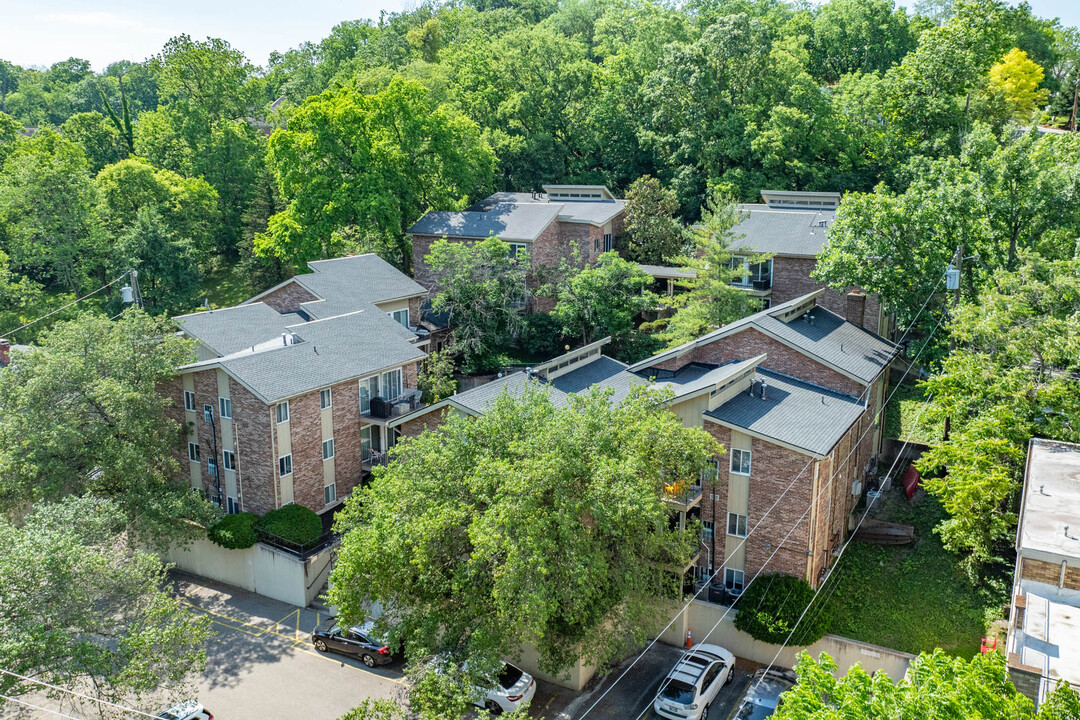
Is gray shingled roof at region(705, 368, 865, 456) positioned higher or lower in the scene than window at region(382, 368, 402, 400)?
higher

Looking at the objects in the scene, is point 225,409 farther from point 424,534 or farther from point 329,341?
point 424,534

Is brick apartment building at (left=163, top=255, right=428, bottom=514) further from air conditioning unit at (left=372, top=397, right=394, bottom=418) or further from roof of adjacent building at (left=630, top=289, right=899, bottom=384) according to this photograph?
roof of adjacent building at (left=630, top=289, right=899, bottom=384)

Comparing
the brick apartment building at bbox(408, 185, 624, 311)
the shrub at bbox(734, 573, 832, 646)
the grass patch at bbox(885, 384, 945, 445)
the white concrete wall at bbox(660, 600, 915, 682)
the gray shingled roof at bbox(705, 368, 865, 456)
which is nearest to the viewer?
the white concrete wall at bbox(660, 600, 915, 682)

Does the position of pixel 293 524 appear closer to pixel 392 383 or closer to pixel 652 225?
pixel 392 383

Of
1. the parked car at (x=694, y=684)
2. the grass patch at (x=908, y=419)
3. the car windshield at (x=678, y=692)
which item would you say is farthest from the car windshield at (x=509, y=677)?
the grass patch at (x=908, y=419)

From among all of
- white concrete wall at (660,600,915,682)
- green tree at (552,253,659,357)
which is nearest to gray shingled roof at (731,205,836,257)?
green tree at (552,253,659,357)

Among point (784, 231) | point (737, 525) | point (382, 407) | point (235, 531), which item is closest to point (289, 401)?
point (382, 407)

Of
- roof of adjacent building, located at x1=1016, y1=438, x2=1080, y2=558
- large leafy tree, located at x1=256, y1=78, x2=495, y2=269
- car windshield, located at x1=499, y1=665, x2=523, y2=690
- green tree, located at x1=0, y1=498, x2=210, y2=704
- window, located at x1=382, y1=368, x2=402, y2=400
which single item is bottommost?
car windshield, located at x1=499, y1=665, x2=523, y2=690
